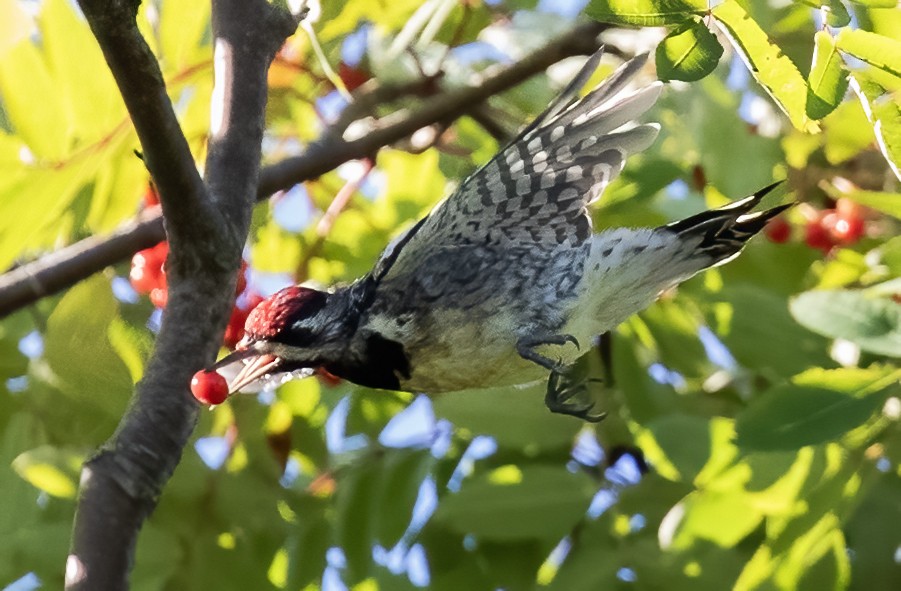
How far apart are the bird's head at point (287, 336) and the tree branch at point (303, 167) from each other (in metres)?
0.27

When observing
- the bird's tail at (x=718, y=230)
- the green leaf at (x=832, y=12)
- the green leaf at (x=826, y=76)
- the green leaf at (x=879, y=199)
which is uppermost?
the green leaf at (x=832, y=12)

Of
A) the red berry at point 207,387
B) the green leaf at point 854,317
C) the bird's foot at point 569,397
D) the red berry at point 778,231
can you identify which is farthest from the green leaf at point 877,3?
the red berry at point 778,231

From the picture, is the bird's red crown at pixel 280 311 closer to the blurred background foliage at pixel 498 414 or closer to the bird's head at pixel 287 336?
the bird's head at pixel 287 336

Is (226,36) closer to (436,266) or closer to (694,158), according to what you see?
(436,266)

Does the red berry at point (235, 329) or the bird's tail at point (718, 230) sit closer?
the bird's tail at point (718, 230)

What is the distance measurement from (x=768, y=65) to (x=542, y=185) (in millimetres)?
765

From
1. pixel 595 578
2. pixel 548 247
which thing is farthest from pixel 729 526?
pixel 548 247

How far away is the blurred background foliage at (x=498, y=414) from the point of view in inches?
80.4

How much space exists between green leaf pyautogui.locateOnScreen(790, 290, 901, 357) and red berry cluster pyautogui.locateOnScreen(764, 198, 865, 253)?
675 millimetres

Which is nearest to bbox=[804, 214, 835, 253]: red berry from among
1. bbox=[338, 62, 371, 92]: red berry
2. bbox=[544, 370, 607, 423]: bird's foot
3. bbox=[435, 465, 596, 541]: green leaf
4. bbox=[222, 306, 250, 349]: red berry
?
bbox=[544, 370, 607, 423]: bird's foot

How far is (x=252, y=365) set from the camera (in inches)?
81.1

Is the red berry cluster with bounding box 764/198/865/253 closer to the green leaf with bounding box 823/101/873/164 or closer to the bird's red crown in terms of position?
the green leaf with bounding box 823/101/873/164

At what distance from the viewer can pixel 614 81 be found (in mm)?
1852

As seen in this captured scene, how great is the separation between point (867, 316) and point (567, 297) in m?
0.49
